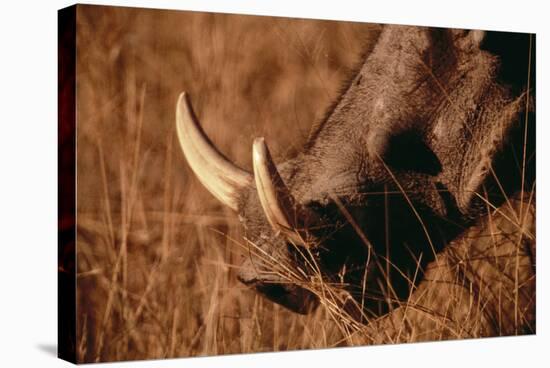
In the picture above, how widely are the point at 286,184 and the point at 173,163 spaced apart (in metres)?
0.61

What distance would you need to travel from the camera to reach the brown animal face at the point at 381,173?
6301mm

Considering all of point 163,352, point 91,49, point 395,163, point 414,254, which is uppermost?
point 91,49

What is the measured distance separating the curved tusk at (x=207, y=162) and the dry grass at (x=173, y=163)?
0.13 ft

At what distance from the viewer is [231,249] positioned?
6.23 meters

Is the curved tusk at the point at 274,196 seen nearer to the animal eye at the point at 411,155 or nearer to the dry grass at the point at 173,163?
the dry grass at the point at 173,163

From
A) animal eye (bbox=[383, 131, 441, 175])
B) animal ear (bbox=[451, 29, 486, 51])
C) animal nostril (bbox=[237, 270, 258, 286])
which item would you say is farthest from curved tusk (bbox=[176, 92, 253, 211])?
animal ear (bbox=[451, 29, 486, 51])

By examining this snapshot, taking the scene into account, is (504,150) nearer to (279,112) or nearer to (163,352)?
(279,112)

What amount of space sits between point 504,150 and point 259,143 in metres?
1.45

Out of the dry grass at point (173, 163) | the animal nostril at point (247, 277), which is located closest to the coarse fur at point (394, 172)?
the animal nostril at point (247, 277)

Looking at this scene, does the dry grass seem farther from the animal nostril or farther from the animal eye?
the animal eye

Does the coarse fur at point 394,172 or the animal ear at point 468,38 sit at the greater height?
the animal ear at point 468,38

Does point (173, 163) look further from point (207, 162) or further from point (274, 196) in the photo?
point (274, 196)

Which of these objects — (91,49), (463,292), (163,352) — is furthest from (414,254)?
(91,49)

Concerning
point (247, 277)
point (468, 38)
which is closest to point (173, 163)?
point (247, 277)
